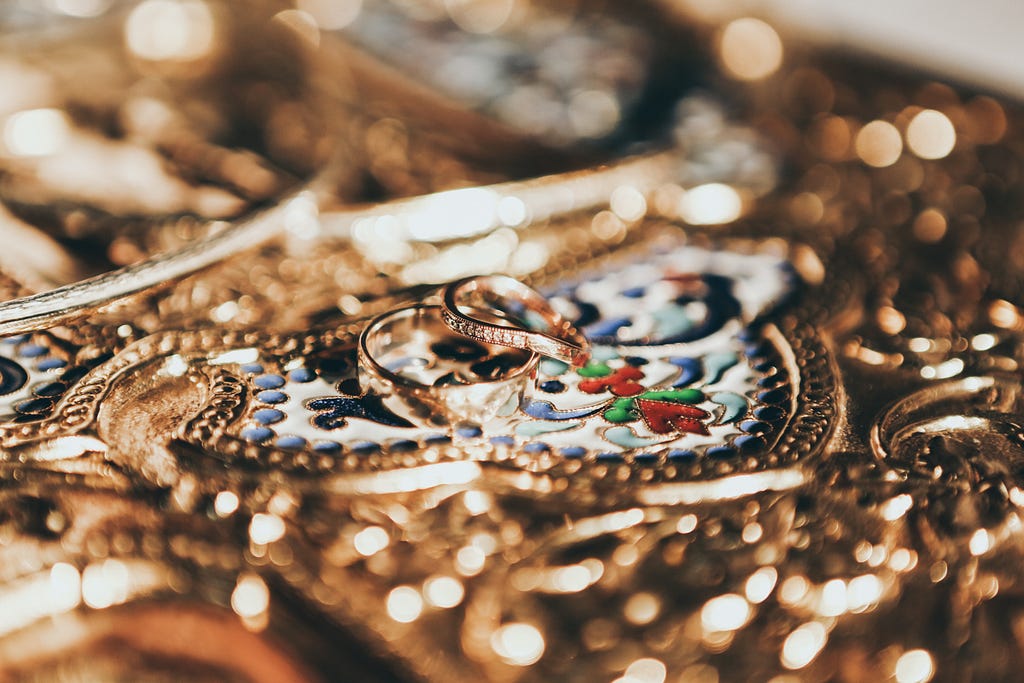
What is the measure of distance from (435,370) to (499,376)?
0.03 meters

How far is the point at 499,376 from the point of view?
48 cm

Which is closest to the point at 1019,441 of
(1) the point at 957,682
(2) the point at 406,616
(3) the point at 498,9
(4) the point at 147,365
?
(1) the point at 957,682

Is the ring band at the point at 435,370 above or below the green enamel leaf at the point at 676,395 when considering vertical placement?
above

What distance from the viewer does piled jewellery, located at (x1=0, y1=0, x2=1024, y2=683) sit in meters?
0.40

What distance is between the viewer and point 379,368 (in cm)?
47

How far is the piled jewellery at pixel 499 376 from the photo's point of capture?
1.32 ft

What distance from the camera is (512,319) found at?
0.53 meters

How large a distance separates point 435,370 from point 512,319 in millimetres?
62

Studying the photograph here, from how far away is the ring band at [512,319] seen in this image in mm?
493

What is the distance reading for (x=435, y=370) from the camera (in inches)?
19.4

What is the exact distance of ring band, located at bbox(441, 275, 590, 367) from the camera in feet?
1.62

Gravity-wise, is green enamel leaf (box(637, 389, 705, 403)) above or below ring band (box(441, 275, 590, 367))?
below

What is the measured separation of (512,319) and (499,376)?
6cm

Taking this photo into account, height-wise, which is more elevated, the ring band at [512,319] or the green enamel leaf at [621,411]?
the ring band at [512,319]
